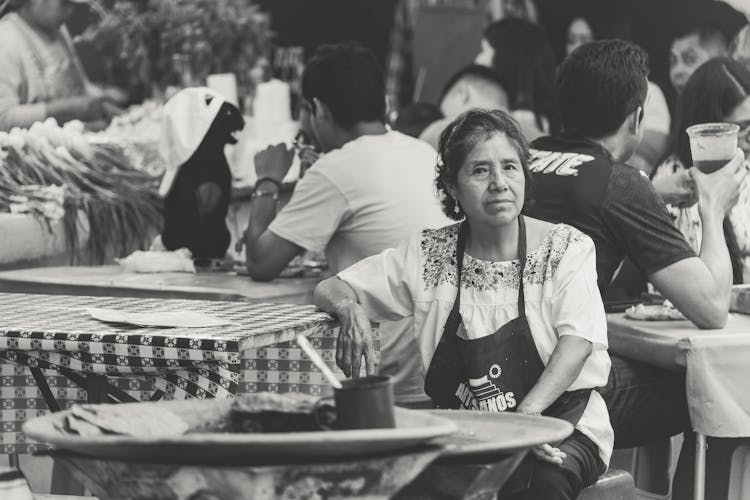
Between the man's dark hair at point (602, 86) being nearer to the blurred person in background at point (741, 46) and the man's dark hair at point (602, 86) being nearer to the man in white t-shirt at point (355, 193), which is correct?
the man in white t-shirt at point (355, 193)

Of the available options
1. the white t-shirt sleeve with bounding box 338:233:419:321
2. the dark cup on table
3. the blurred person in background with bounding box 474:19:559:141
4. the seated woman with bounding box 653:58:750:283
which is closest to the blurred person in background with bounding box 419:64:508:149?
the blurred person in background with bounding box 474:19:559:141

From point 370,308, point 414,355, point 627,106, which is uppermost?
point 627,106

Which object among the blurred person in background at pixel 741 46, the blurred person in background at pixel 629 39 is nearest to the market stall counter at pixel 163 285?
the blurred person in background at pixel 629 39

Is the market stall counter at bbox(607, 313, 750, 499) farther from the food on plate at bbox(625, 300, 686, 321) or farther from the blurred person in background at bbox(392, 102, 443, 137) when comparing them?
the blurred person in background at bbox(392, 102, 443, 137)

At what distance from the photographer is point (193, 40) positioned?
6.62m

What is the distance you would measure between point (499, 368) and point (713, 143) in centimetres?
121

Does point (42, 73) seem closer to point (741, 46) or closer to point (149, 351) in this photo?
point (741, 46)

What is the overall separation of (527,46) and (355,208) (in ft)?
12.4

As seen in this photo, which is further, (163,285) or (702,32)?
(702,32)

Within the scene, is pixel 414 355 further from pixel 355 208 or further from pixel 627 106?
pixel 627 106

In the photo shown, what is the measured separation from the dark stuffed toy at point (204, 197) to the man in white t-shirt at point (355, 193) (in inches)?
21.3

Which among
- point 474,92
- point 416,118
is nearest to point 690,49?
point 474,92

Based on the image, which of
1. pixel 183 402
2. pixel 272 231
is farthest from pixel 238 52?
pixel 183 402

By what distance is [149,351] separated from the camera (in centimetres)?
279
